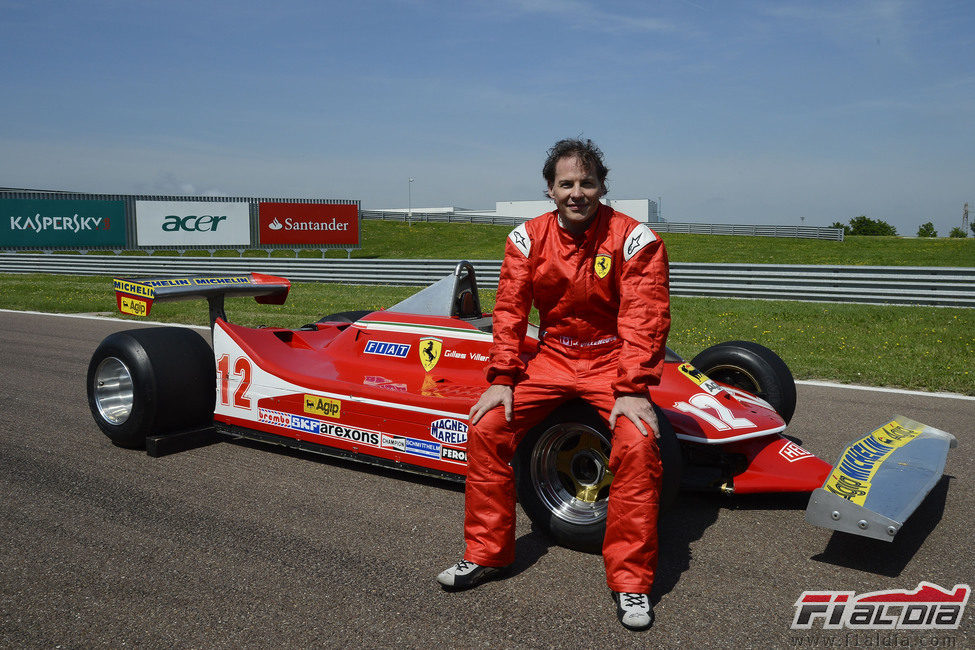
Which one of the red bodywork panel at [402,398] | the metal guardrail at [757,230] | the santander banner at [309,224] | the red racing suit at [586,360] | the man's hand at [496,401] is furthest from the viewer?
the metal guardrail at [757,230]

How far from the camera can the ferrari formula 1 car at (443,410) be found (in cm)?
367

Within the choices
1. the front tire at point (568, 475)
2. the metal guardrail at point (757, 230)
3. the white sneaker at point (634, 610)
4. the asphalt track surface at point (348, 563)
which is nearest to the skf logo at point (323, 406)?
the asphalt track surface at point (348, 563)

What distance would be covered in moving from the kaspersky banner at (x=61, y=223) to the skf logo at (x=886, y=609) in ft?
109

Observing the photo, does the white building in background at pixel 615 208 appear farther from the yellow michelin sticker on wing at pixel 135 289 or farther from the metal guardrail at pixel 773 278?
the yellow michelin sticker on wing at pixel 135 289

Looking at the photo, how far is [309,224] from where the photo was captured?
3484 cm

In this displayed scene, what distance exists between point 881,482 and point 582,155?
1.97 metres

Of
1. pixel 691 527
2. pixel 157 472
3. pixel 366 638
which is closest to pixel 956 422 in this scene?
pixel 691 527

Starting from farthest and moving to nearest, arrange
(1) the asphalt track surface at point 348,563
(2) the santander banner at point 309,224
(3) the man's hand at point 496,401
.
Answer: (2) the santander banner at point 309,224 → (3) the man's hand at point 496,401 → (1) the asphalt track surface at point 348,563

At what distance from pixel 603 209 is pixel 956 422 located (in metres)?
4.23

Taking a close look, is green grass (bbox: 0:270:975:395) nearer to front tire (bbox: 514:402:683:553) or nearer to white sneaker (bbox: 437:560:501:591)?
front tire (bbox: 514:402:683:553)

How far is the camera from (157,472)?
4879 mm

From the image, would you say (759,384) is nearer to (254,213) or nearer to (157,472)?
(157,472)

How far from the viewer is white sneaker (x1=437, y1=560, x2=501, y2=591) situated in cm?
326

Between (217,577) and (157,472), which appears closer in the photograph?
(217,577)
